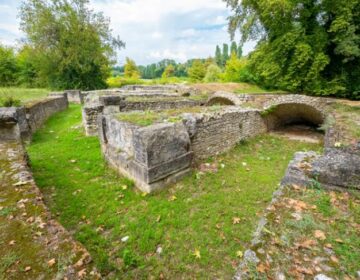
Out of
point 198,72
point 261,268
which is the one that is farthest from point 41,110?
point 198,72

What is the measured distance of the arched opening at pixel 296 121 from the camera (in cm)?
806

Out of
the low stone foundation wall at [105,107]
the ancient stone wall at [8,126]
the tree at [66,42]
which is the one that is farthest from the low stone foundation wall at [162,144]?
the tree at [66,42]

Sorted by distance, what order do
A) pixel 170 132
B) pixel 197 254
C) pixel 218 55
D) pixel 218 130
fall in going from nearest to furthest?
pixel 197 254
pixel 170 132
pixel 218 130
pixel 218 55

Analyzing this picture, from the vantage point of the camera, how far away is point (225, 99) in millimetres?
10141

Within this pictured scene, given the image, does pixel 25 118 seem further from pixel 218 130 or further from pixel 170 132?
pixel 218 130

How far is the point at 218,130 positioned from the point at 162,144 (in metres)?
2.35

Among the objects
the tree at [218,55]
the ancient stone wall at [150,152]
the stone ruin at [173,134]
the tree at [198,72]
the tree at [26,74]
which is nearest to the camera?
the stone ruin at [173,134]

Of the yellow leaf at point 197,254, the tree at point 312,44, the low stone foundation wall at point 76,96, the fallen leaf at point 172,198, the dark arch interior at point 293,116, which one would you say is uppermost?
the tree at point 312,44

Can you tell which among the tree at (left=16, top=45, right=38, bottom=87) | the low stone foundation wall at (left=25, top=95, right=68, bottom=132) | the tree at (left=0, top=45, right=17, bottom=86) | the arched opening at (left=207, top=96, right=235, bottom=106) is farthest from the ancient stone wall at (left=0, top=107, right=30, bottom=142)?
the tree at (left=0, top=45, right=17, bottom=86)

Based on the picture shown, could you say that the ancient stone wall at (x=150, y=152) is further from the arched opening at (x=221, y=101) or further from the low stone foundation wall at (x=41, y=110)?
the arched opening at (x=221, y=101)

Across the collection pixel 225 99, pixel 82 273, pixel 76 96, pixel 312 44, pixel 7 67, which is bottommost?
pixel 82 273

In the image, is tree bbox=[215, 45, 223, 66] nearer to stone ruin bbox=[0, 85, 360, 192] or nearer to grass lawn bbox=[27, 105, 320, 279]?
stone ruin bbox=[0, 85, 360, 192]

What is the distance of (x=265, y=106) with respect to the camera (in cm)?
823

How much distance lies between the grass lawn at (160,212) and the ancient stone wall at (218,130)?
0.43m
